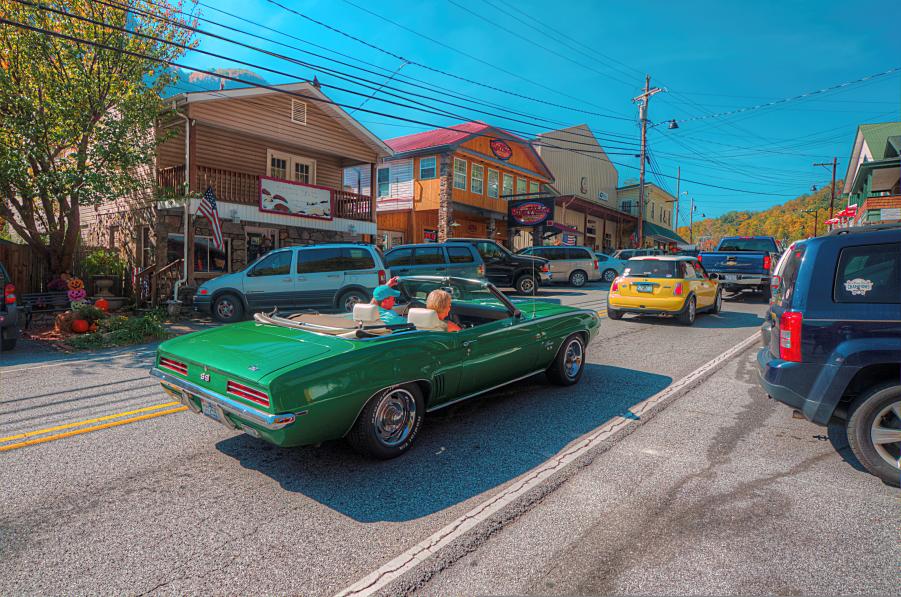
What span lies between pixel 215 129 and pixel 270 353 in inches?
619

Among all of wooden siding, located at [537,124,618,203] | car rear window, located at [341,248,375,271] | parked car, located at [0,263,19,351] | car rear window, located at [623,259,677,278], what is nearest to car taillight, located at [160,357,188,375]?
parked car, located at [0,263,19,351]

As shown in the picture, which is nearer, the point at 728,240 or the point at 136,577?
the point at 136,577

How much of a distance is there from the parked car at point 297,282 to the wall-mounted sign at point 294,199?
5.20 m

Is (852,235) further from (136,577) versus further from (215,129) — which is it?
(215,129)

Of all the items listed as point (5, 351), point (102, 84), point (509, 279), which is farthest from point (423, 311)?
point (509, 279)

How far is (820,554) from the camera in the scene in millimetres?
2709

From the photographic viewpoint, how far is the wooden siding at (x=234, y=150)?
54.3 feet

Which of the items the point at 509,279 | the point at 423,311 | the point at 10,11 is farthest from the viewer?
the point at 509,279

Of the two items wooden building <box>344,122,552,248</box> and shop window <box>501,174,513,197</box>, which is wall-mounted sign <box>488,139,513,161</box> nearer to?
wooden building <box>344,122,552,248</box>

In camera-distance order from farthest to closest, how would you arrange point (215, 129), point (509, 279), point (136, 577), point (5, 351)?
1. point (509, 279)
2. point (215, 129)
3. point (5, 351)
4. point (136, 577)

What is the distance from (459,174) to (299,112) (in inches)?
383

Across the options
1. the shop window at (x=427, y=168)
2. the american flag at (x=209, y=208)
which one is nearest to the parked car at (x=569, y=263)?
the shop window at (x=427, y=168)

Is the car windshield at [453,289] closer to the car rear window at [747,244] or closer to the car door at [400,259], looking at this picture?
the car door at [400,259]

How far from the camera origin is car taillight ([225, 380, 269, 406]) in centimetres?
317
